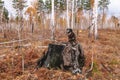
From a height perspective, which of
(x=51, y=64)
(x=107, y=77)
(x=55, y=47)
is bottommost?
(x=107, y=77)

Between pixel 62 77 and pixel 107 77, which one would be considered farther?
pixel 107 77

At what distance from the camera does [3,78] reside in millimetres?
8906

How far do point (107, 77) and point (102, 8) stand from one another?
209 feet

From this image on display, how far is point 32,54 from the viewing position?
1155 cm

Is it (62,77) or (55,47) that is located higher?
(55,47)

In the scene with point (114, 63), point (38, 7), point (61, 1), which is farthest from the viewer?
point (38, 7)

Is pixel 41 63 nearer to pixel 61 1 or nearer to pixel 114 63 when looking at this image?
pixel 114 63

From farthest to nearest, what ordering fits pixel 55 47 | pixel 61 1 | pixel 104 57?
pixel 61 1
pixel 104 57
pixel 55 47

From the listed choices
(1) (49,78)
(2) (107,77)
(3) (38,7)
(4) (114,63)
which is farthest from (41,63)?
(3) (38,7)

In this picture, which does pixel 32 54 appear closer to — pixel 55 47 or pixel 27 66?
pixel 27 66

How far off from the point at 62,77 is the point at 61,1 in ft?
177

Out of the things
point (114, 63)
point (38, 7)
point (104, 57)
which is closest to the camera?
point (114, 63)

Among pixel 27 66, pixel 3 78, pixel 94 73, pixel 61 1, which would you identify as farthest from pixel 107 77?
pixel 61 1

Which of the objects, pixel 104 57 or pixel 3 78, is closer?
pixel 3 78
